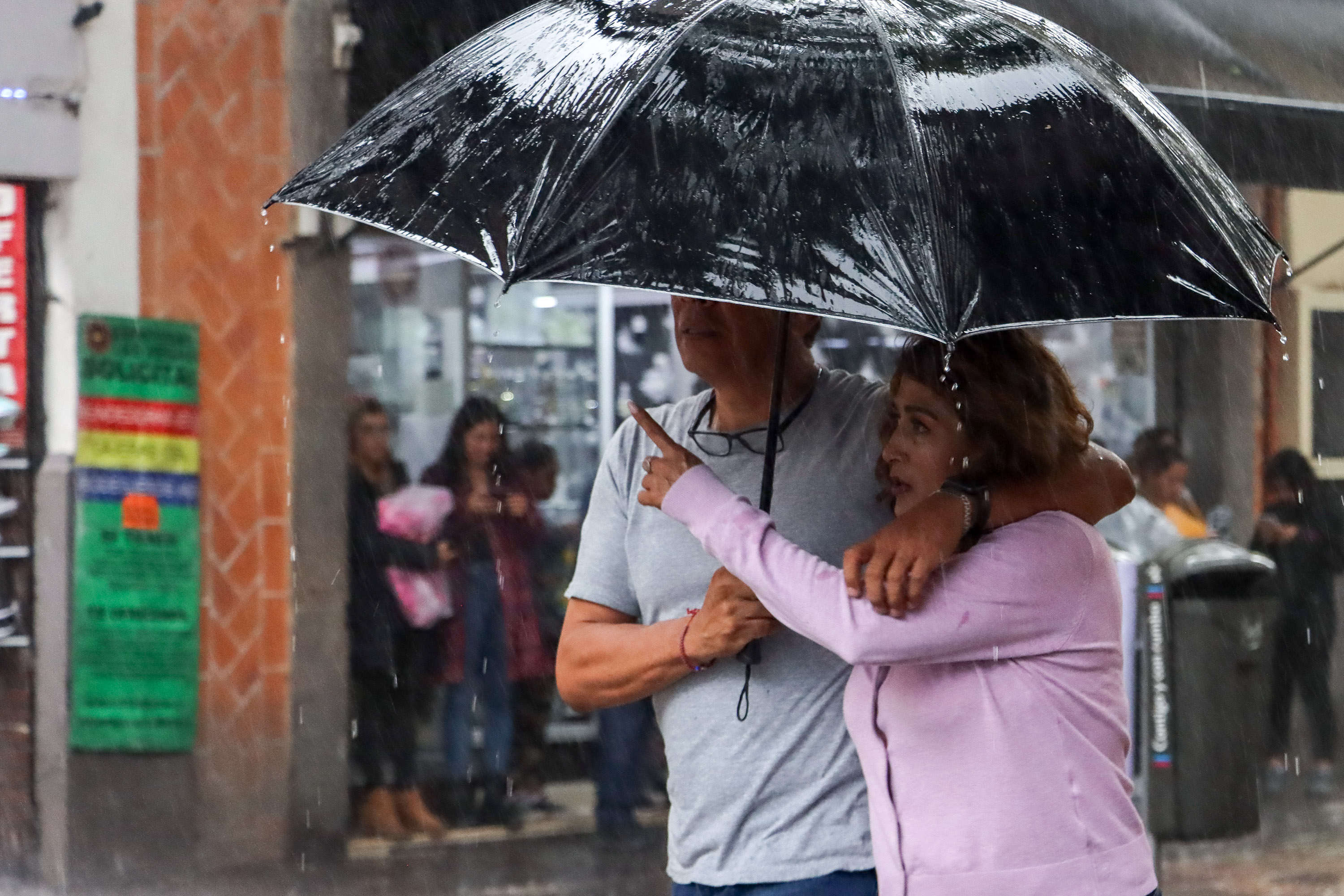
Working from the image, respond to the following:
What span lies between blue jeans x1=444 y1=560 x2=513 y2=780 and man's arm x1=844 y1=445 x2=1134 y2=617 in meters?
5.78

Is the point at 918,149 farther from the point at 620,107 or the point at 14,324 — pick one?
the point at 14,324

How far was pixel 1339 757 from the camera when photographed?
10180 millimetres

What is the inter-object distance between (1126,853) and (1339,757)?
8591 millimetres

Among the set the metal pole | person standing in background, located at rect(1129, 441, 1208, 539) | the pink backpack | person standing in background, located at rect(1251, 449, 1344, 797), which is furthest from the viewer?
person standing in background, located at rect(1251, 449, 1344, 797)

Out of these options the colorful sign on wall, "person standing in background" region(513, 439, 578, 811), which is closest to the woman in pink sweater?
the colorful sign on wall

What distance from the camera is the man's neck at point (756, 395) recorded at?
9.12 feet

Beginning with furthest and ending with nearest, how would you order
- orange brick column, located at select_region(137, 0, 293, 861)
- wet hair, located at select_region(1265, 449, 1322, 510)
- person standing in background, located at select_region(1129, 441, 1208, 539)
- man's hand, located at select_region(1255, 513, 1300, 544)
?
wet hair, located at select_region(1265, 449, 1322, 510) < man's hand, located at select_region(1255, 513, 1300, 544) < person standing in background, located at select_region(1129, 441, 1208, 539) < orange brick column, located at select_region(137, 0, 293, 861)

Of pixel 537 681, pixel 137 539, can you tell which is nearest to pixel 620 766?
pixel 537 681

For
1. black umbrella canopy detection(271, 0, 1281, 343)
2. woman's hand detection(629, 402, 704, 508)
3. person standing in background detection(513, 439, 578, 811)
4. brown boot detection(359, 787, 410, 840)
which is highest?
black umbrella canopy detection(271, 0, 1281, 343)

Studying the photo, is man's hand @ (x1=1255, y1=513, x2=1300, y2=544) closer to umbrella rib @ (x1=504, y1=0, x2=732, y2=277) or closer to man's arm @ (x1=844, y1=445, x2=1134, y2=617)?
man's arm @ (x1=844, y1=445, x2=1134, y2=617)

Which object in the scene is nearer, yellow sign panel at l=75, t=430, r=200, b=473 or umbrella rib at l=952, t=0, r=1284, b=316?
umbrella rib at l=952, t=0, r=1284, b=316

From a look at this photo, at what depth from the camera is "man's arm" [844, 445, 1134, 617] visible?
2326 mm

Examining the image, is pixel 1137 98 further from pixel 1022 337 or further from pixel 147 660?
pixel 147 660

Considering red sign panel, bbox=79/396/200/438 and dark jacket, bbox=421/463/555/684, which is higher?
red sign panel, bbox=79/396/200/438
